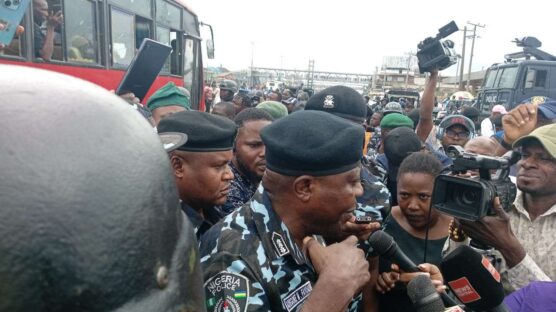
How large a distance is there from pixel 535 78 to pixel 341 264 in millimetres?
11809

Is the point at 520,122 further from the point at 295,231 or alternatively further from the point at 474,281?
the point at 295,231

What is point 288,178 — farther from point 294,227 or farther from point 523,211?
point 523,211

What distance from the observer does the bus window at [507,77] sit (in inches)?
457

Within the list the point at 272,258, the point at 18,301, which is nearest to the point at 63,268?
the point at 18,301

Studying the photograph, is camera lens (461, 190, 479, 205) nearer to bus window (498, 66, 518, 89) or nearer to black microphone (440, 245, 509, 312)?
black microphone (440, 245, 509, 312)

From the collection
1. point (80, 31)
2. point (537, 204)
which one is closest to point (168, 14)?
point (80, 31)

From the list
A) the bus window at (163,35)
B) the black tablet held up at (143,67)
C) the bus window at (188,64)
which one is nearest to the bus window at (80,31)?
the black tablet held up at (143,67)

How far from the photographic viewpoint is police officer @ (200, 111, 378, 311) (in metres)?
1.36

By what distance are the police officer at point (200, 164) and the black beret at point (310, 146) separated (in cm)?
58

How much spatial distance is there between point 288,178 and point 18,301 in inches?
43.7

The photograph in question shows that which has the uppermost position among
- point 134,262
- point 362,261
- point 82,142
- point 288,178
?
point 82,142

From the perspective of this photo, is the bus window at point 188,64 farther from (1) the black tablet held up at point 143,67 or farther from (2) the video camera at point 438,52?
(2) the video camera at point 438,52

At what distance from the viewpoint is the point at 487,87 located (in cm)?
1327

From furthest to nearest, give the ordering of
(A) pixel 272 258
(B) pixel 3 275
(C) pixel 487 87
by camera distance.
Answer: (C) pixel 487 87 → (A) pixel 272 258 → (B) pixel 3 275
